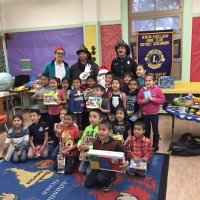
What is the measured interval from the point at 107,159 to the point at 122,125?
0.85 m

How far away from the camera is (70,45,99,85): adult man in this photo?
357 centimetres

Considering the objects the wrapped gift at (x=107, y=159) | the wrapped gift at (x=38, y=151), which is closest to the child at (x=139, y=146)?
the wrapped gift at (x=107, y=159)

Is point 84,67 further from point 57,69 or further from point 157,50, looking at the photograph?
point 157,50

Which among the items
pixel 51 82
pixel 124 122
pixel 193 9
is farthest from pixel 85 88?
pixel 193 9

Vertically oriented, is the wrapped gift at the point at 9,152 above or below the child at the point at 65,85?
below

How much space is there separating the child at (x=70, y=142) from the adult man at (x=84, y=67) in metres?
0.78

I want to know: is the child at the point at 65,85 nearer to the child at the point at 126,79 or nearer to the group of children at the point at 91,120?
the group of children at the point at 91,120

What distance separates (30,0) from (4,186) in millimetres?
5203

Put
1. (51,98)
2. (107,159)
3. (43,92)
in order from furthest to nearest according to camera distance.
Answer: (43,92)
(51,98)
(107,159)

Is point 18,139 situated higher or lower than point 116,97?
lower

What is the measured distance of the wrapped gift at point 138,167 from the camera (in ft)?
8.99

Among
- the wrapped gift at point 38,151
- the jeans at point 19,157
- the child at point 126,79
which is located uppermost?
the child at point 126,79

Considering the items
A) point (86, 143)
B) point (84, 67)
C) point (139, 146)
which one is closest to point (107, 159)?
point (86, 143)

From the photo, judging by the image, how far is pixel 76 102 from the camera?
3.51 metres
